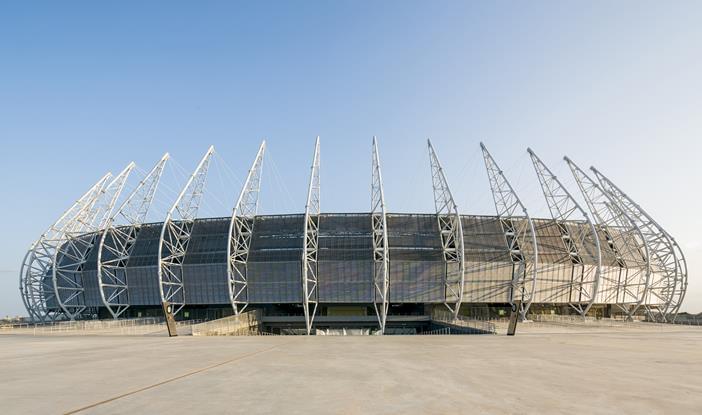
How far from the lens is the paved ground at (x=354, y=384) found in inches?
364

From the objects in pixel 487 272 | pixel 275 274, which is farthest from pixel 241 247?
pixel 487 272

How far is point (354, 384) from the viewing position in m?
11.9

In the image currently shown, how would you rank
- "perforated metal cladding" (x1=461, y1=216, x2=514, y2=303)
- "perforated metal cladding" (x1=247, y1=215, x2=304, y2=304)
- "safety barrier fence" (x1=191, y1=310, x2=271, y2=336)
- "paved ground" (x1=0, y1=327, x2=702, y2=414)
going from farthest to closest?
"perforated metal cladding" (x1=461, y1=216, x2=514, y2=303)
"perforated metal cladding" (x1=247, y1=215, x2=304, y2=304)
"safety barrier fence" (x1=191, y1=310, x2=271, y2=336)
"paved ground" (x1=0, y1=327, x2=702, y2=414)

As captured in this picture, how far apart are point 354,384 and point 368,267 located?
175 ft

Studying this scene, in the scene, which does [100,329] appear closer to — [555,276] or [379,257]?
[379,257]

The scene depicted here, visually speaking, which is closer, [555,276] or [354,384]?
[354,384]

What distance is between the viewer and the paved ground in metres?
9.24

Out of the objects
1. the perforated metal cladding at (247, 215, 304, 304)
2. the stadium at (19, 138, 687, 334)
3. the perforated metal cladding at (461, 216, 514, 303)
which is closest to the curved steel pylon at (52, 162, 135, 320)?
the stadium at (19, 138, 687, 334)

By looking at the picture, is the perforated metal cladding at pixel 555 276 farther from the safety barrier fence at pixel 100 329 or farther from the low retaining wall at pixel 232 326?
the safety barrier fence at pixel 100 329

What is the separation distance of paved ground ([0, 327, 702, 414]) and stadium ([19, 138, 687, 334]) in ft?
143

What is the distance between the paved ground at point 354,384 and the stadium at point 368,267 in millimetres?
43519

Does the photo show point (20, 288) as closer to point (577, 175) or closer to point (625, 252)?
point (577, 175)

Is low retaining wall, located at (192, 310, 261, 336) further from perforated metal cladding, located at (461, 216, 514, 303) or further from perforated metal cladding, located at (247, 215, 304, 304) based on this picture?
perforated metal cladding, located at (461, 216, 514, 303)

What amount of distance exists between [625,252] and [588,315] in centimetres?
1365
